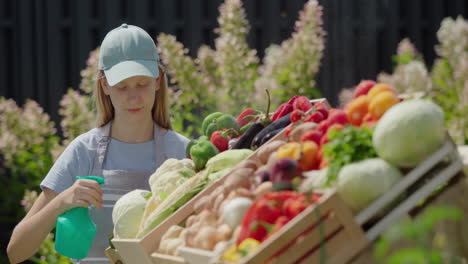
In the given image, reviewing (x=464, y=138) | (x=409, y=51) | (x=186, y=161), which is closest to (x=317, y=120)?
(x=186, y=161)

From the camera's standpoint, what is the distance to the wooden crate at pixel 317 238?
1.79 metres

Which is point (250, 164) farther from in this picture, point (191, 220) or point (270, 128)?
point (270, 128)

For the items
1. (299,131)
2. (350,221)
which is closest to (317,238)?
(350,221)

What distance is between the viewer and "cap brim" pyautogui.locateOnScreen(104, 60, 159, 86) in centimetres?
311

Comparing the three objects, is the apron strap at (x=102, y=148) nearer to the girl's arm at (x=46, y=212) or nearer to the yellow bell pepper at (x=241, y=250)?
the girl's arm at (x=46, y=212)

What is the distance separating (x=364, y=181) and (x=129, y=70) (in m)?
1.50

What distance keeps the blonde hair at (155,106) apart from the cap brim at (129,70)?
40 centimetres

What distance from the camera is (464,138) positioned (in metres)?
4.36

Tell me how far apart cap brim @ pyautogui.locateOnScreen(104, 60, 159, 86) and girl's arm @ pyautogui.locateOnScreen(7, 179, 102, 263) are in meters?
0.48

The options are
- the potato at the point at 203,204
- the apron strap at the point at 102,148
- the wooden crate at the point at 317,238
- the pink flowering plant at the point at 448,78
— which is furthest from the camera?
the pink flowering plant at the point at 448,78

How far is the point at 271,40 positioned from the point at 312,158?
16.3 ft

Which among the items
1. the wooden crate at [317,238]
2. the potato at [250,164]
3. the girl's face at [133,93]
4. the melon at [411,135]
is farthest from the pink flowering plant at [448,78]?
the wooden crate at [317,238]

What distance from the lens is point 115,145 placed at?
350 cm

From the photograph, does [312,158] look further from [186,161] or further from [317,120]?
[186,161]
